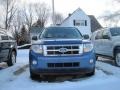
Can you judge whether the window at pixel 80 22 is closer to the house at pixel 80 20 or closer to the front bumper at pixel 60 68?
the house at pixel 80 20

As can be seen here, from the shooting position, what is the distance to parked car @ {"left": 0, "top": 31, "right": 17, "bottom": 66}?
44.2 ft

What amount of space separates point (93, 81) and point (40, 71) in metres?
1.56

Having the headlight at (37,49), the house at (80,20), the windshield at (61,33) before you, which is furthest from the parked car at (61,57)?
the house at (80,20)

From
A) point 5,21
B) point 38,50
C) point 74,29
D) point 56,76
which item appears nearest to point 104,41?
point 74,29

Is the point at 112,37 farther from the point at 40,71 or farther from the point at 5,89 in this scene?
the point at 5,89

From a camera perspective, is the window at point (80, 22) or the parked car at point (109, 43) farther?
the window at point (80, 22)

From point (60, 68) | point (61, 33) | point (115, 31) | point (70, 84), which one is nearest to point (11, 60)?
point (61, 33)

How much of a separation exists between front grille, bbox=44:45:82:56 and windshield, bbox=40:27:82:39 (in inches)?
58.7

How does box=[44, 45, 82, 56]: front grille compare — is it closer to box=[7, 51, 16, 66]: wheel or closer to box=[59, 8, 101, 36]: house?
box=[7, 51, 16, 66]: wheel

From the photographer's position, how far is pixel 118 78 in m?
9.90

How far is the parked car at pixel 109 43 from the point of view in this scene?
13.9m

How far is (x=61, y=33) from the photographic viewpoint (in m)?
11.9

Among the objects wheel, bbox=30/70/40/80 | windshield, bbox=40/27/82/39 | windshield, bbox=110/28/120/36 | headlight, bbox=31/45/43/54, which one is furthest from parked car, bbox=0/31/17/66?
windshield, bbox=110/28/120/36

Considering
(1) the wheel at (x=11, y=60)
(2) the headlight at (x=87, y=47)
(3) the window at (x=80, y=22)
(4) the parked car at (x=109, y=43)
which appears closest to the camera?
(2) the headlight at (x=87, y=47)
